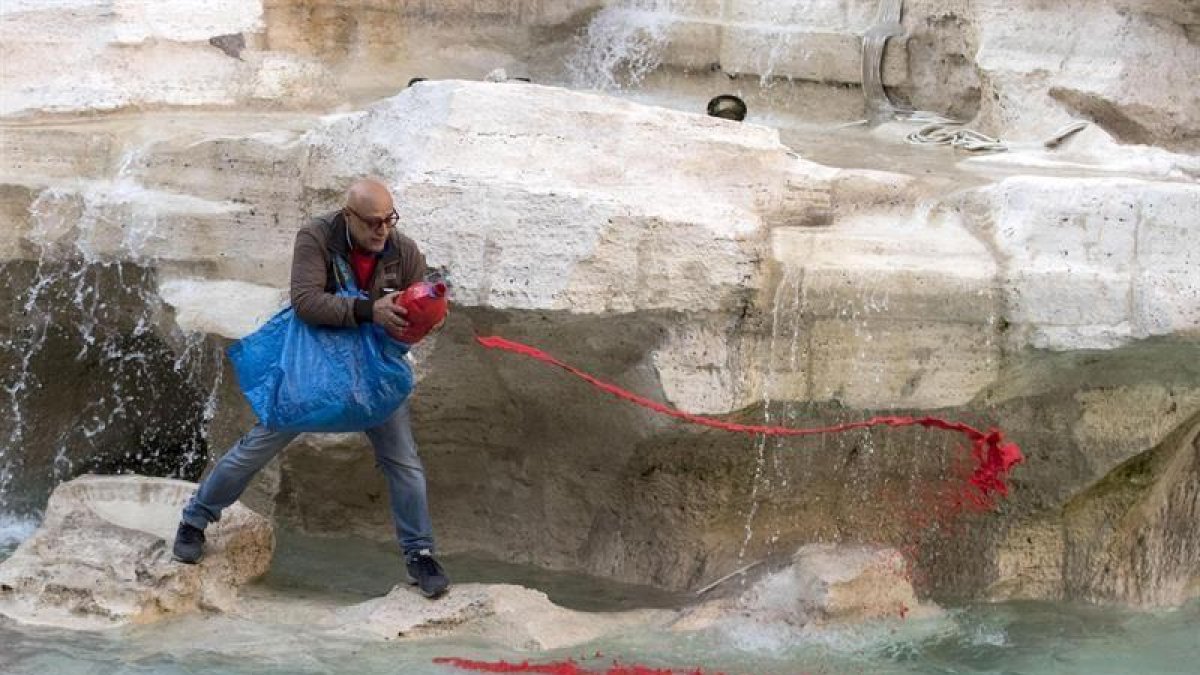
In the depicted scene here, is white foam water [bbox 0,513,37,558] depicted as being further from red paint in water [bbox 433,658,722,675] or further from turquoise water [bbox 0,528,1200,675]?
red paint in water [bbox 433,658,722,675]

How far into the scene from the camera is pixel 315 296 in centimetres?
542

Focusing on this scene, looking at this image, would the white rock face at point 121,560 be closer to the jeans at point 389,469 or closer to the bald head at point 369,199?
the jeans at point 389,469

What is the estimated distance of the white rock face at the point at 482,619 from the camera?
225 inches

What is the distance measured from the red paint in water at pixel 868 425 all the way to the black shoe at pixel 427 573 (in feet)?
2.21

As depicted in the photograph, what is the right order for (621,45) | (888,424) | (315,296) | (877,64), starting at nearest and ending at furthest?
1. (315,296)
2. (888,424)
3. (877,64)
4. (621,45)

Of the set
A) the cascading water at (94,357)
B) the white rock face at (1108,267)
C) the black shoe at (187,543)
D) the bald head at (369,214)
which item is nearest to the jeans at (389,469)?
the black shoe at (187,543)

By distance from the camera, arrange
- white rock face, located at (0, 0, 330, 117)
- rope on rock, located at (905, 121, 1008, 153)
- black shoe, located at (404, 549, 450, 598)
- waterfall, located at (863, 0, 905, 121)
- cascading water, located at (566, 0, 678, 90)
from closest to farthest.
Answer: black shoe, located at (404, 549, 450, 598) < rope on rock, located at (905, 121, 1008, 153) < white rock face, located at (0, 0, 330, 117) < waterfall, located at (863, 0, 905, 121) < cascading water, located at (566, 0, 678, 90)

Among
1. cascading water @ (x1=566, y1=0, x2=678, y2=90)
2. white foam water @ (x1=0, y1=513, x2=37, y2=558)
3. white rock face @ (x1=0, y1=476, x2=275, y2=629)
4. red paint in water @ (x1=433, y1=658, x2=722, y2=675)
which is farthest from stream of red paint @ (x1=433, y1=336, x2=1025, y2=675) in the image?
cascading water @ (x1=566, y1=0, x2=678, y2=90)

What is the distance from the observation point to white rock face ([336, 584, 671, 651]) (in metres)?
5.71

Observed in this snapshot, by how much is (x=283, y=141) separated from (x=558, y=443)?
1.43 meters

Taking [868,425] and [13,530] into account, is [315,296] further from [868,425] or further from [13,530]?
[13,530]

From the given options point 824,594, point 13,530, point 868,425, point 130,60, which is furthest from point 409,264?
point 130,60

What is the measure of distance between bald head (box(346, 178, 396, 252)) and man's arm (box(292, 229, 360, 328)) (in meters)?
0.13

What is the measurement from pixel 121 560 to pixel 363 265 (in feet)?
4.07
